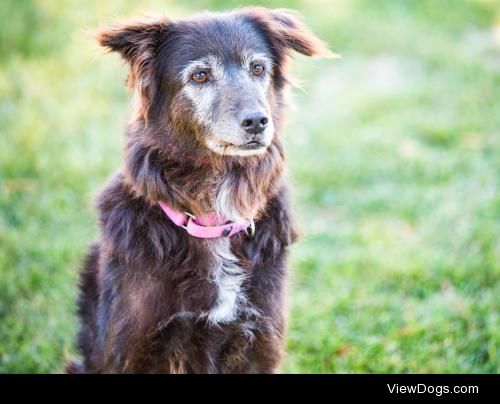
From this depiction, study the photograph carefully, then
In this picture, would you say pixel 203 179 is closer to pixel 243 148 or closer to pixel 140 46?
pixel 243 148

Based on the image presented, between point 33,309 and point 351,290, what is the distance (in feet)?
7.93

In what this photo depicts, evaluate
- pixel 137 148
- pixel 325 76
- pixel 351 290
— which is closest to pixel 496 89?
pixel 325 76

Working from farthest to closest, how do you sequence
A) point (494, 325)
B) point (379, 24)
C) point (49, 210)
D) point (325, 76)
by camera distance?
point (379, 24) → point (325, 76) → point (49, 210) → point (494, 325)

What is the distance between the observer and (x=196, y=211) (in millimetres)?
3289

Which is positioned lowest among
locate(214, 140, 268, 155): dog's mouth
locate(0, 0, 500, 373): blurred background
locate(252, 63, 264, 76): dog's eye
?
locate(0, 0, 500, 373): blurred background

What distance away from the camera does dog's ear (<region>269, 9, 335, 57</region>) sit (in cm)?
350

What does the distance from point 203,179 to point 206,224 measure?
9.6 inches

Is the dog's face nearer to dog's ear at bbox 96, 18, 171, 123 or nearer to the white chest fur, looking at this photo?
dog's ear at bbox 96, 18, 171, 123

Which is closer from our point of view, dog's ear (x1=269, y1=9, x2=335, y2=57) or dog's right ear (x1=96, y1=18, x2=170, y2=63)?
dog's right ear (x1=96, y1=18, x2=170, y2=63)

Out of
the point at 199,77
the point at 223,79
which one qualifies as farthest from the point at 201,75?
the point at 223,79

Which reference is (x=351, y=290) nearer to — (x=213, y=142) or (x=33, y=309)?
(x=213, y=142)

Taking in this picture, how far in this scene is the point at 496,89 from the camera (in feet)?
25.1
